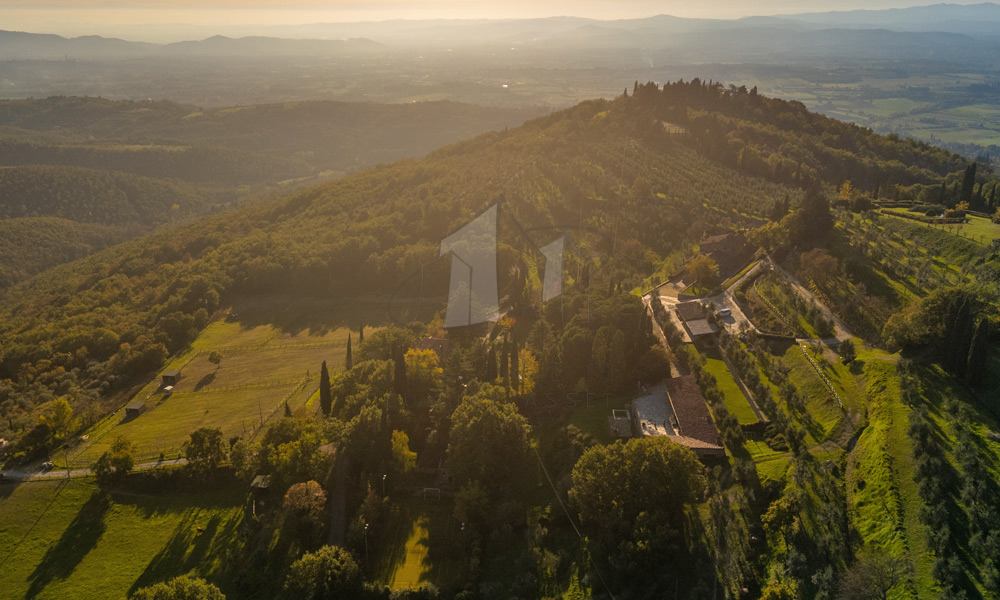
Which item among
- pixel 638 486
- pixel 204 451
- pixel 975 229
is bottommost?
pixel 204 451

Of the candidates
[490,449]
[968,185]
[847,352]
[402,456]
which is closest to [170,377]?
[402,456]

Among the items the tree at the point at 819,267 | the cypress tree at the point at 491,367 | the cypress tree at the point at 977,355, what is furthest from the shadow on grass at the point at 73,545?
the tree at the point at 819,267

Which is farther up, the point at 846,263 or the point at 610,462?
the point at 846,263

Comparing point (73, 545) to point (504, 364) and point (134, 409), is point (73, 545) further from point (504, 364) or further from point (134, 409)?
point (504, 364)

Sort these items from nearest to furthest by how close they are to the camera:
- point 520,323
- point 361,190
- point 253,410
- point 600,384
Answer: point 600,384
point 253,410
point 520,323
point 361,190

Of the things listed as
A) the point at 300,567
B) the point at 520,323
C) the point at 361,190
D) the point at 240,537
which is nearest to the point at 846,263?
the point at 520,323

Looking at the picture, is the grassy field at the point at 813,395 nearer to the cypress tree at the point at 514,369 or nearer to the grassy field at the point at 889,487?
the grassy field at the point at 889,487

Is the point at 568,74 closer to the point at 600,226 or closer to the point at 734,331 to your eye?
the point at 600,226

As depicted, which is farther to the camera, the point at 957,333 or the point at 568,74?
the point at 568,74
